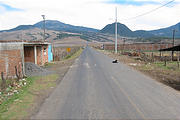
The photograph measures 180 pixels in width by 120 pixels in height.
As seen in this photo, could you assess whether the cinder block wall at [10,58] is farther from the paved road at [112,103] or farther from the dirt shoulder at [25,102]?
the paved road at [112,103]

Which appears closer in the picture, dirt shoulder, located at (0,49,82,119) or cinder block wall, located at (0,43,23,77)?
dirt shoulder, located at (0,49,82,119)

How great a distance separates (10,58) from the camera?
16.7 meters

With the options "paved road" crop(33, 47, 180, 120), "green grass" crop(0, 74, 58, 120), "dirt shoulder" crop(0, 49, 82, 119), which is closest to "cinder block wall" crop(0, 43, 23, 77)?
"dirt shoulder" crop(0, 49, 82, 119)

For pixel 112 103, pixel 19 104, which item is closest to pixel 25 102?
pixel 19 104

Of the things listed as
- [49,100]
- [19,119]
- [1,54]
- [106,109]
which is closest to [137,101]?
[106,109]

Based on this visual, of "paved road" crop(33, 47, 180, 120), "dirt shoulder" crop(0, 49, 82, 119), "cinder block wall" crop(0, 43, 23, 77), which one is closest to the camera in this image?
"paved road" crop(33, 47, 180, 120)

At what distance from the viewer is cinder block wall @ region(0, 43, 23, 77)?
1650 cm

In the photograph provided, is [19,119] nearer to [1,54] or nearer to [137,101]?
[137,101]

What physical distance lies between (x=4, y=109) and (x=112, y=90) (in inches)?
236

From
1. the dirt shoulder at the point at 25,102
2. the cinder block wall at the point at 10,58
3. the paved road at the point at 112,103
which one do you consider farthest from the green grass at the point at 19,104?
the cinder block wall at the point at 10,58

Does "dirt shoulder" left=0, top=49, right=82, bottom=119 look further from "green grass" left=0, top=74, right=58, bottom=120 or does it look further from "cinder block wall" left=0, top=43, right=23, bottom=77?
"cinder block wall" left=0, top=43, right=23, bottom=77

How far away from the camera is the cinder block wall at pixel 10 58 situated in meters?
16.5

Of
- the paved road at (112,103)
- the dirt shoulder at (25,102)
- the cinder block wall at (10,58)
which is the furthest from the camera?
the cinder block wall at (10,58)

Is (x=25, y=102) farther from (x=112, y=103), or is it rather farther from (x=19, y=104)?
(x=112, y=103)
